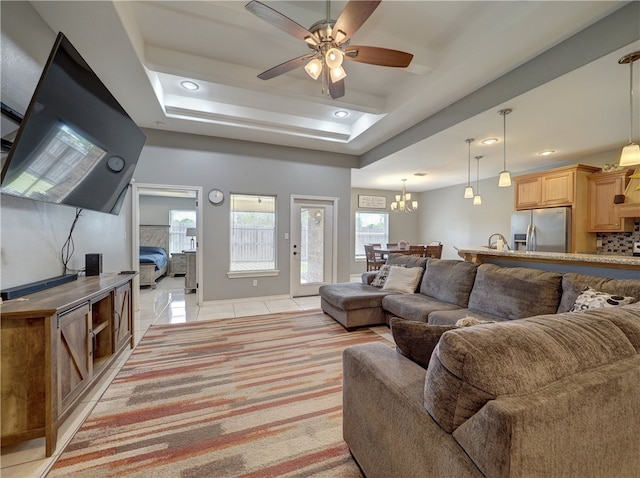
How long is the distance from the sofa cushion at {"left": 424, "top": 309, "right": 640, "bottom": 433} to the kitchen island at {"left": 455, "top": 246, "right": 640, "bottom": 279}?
5.31ft

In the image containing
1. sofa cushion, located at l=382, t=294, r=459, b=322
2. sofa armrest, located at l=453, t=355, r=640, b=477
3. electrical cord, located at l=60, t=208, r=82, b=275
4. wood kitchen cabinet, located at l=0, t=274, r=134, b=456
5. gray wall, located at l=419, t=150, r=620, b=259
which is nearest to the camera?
sofa armrest, located at l=453, t=355, r=640, b=477

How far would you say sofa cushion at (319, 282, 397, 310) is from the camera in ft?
11.1

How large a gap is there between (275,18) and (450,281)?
9.75ft

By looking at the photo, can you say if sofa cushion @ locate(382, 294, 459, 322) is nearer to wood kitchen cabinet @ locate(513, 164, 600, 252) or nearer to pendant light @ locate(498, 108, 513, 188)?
pendant light @ locate(498, 108, 513, 188)

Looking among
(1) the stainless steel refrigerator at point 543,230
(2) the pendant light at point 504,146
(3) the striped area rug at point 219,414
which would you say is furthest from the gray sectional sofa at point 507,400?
(1) the stainless steel refrigerator at point 543,230

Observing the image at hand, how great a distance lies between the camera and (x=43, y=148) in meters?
1.70

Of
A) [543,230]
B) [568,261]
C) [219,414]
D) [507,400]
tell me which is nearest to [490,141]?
[543,230]

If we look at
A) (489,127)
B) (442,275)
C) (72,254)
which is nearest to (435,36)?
(489,127)

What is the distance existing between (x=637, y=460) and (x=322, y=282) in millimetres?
4570

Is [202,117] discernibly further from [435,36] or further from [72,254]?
[435,36]

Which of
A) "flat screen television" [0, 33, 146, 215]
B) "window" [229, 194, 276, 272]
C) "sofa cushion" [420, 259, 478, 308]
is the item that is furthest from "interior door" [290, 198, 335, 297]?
"flat screen television" [0, 33, 146, 215]

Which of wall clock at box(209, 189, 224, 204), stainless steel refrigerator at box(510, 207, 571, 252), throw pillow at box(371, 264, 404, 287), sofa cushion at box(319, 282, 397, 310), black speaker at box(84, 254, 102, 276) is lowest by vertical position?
sofa cushion at box(319, 282, 397, 310)

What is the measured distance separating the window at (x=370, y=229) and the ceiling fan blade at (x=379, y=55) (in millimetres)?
5741

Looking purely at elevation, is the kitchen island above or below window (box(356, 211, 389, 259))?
below
